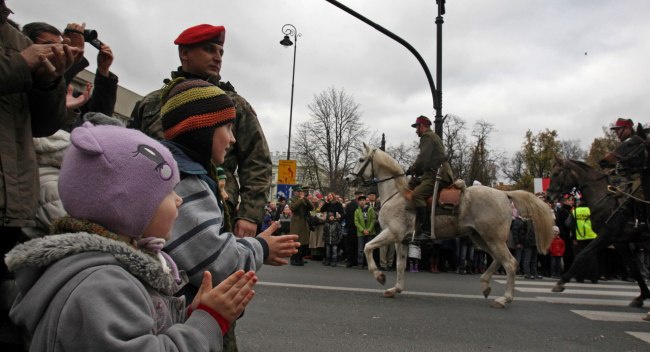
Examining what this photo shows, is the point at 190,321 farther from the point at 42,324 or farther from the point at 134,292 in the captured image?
the point at 42,324

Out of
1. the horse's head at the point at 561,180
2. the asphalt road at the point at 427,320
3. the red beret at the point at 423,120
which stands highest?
the red beret at the point at 423,120

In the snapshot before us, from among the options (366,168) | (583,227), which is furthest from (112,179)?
(583,227)

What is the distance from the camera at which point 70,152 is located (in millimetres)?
1513

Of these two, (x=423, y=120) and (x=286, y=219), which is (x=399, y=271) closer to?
(x=423, y=120)

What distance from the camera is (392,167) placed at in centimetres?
972

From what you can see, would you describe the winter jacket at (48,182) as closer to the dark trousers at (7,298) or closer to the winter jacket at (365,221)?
the dark trousers at (7,298)

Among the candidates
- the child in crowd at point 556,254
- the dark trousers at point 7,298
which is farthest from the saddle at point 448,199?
the dark trousers at point 7,298

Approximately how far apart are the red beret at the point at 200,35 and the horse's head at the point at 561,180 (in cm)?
871

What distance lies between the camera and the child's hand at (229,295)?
1.57m

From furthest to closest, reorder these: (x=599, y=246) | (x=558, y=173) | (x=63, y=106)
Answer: (x=558, y=173)
(x=599, y=246)
(x=63, y=106)

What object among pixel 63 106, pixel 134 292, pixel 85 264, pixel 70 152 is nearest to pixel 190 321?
pixel 134 292

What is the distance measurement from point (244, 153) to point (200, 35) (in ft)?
2.53

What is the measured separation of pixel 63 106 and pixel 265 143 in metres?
1.19

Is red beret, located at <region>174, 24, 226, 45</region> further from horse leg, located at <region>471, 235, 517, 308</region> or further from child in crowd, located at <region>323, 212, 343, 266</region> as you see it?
child in crowd, located at <region>323, 212, 343, 266</region>
